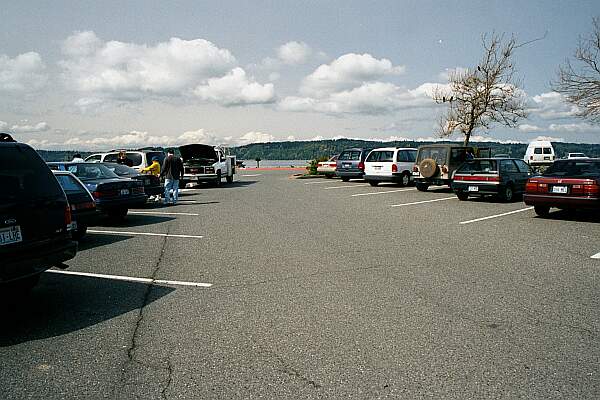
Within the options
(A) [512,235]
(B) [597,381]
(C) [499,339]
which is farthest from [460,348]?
(A) [512,235]

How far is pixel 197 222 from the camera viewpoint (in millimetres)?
12188

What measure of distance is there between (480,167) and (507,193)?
1.19 m

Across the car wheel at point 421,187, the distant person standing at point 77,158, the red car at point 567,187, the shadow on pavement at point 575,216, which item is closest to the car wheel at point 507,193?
the shadow on pavement at point 575,216

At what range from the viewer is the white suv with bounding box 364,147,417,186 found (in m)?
22.9

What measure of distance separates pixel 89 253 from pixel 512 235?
7898mm

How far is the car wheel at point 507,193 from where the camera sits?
1620 cm

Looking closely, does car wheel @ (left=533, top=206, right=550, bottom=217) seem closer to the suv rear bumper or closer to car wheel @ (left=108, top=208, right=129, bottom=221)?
car wheel @ (left=108, top=208, right=129, bottom=221)

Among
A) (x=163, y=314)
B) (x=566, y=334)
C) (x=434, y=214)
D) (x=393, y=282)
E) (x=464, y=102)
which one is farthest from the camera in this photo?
(x=464, y=102)

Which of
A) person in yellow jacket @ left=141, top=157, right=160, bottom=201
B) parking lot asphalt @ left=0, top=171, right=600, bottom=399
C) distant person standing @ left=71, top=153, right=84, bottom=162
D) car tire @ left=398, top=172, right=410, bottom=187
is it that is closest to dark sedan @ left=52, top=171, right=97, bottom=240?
parking lot asphalt @ left=0, top=171, right=600, bottom=399

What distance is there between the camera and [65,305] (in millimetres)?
5598

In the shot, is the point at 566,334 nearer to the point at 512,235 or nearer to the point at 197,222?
the point at 512,235

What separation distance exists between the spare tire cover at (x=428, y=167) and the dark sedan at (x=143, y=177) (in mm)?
9774

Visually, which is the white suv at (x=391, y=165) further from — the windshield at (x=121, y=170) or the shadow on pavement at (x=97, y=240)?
the shadow on pavement at (x=97, y=240)

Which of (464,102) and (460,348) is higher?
(464,102)
